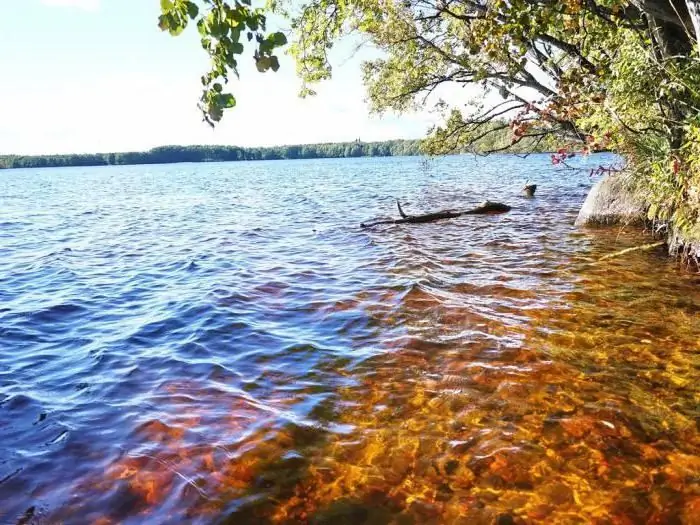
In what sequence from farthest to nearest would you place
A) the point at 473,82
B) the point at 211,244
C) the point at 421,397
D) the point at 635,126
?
1. the point at 473,82
2. the point at 211,244
3. the point at 635,126
4. the point at 421,397

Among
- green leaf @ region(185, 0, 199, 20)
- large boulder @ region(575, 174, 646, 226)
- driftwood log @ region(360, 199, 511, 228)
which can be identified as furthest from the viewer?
driftwood log @ region(360, 199, 511, 228)

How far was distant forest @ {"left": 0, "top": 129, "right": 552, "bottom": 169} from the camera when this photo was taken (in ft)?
492

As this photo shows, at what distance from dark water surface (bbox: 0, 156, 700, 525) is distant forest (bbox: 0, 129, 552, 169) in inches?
4681

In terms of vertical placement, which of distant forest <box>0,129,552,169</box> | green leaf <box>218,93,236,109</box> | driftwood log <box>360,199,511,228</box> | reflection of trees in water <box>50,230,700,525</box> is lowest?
reflection of trees in water <box>50,230,700,525</box>

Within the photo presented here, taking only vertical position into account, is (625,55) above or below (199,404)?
above

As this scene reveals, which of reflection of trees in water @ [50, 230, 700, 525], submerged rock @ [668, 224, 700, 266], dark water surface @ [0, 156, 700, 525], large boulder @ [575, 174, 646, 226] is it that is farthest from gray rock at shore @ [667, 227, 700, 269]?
large boulder @ [575, 174, 646, 226]

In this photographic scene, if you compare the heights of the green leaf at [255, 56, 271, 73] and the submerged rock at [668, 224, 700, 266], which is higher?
the green leaf at [255, 56, 271, 73]

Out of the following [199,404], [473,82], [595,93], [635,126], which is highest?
[473,82]

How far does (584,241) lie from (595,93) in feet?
12.8

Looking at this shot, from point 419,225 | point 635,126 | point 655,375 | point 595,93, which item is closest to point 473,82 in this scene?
point 419,225

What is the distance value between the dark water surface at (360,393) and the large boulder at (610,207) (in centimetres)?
397

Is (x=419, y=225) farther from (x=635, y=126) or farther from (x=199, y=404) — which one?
(x=199, y=404)

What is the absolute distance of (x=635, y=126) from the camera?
389 inches

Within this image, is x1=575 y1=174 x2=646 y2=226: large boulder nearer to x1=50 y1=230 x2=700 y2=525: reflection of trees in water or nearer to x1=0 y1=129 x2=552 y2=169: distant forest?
x1=50 y1=230 x2=700 y2=525: reflection of trees in water
